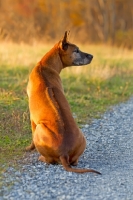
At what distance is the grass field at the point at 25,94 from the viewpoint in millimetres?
8898

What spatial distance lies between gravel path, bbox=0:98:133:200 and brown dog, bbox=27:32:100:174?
0.19 meters

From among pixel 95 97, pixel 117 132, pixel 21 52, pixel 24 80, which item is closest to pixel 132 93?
pixel 95 97

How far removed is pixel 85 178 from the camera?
657 centimetres

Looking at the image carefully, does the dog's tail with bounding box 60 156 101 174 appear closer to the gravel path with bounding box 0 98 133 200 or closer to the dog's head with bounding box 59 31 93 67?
the gravel path with bounding box 0 98 133 200

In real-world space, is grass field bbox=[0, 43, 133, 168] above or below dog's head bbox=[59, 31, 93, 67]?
below

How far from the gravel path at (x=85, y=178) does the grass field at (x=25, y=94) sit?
68cm

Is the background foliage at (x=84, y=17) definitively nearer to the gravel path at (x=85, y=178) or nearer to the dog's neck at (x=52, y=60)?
the dog's neck at (x=52, y=60)

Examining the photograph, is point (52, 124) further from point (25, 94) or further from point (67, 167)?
point (25, 94)

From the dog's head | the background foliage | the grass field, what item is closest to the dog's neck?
the dog's head

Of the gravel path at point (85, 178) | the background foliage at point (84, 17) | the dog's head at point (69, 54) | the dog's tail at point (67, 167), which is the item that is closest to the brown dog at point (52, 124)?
the dog's tail at point (67, 167)

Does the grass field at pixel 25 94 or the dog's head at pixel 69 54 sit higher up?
the dog's head at pixel 69 54

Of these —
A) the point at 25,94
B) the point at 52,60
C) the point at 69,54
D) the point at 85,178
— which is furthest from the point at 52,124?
the point at 25,94

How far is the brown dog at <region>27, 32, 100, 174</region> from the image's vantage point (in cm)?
691

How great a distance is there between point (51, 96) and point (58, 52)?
1284 millimetres
